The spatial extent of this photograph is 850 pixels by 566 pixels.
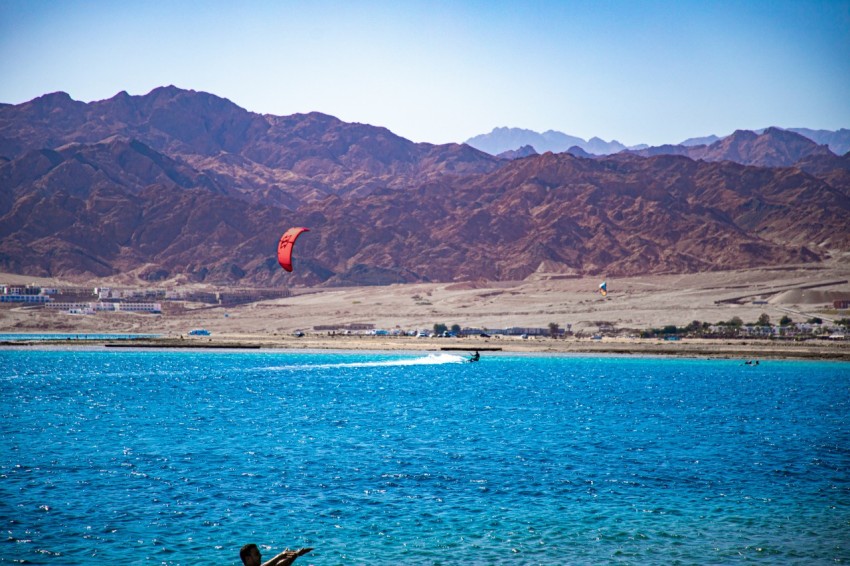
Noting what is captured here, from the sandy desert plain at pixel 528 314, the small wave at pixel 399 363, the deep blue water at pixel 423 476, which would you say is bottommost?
the deep blue water at pixel 423 476

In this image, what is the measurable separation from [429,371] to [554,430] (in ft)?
147

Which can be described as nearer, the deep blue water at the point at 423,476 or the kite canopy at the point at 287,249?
the deep blue water at the point at 423,476

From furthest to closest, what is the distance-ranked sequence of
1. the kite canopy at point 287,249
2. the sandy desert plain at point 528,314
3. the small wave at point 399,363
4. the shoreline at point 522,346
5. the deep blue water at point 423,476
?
the sandy desert plain at point 528,314 → the shoreline at point 522,346 → the small wave at point 399,363 → the kite canopy at point 287,249 → the deep blue water at point 423,476

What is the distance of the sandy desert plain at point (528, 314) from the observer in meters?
120

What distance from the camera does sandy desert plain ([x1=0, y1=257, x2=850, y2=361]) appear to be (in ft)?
392

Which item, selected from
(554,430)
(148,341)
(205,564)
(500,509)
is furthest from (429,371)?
(205,564)

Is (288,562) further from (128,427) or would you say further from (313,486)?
(128,427)

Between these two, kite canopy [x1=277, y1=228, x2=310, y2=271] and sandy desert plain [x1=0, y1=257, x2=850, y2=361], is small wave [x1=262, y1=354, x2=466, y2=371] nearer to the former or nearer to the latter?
sandy desert plain [x1=0, y1=257, x2=850, y2=361]

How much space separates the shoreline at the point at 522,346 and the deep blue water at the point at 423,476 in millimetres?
40581

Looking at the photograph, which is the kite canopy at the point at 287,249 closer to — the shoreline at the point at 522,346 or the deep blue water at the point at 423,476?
the deep blue water at the point at 423,476

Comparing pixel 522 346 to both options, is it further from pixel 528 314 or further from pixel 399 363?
pixel 528 314

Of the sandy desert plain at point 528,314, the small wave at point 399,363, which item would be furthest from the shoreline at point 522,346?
the small wave at point 399,363

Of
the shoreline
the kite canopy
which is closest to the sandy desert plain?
the shoreline

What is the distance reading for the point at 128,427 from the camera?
142 feet
